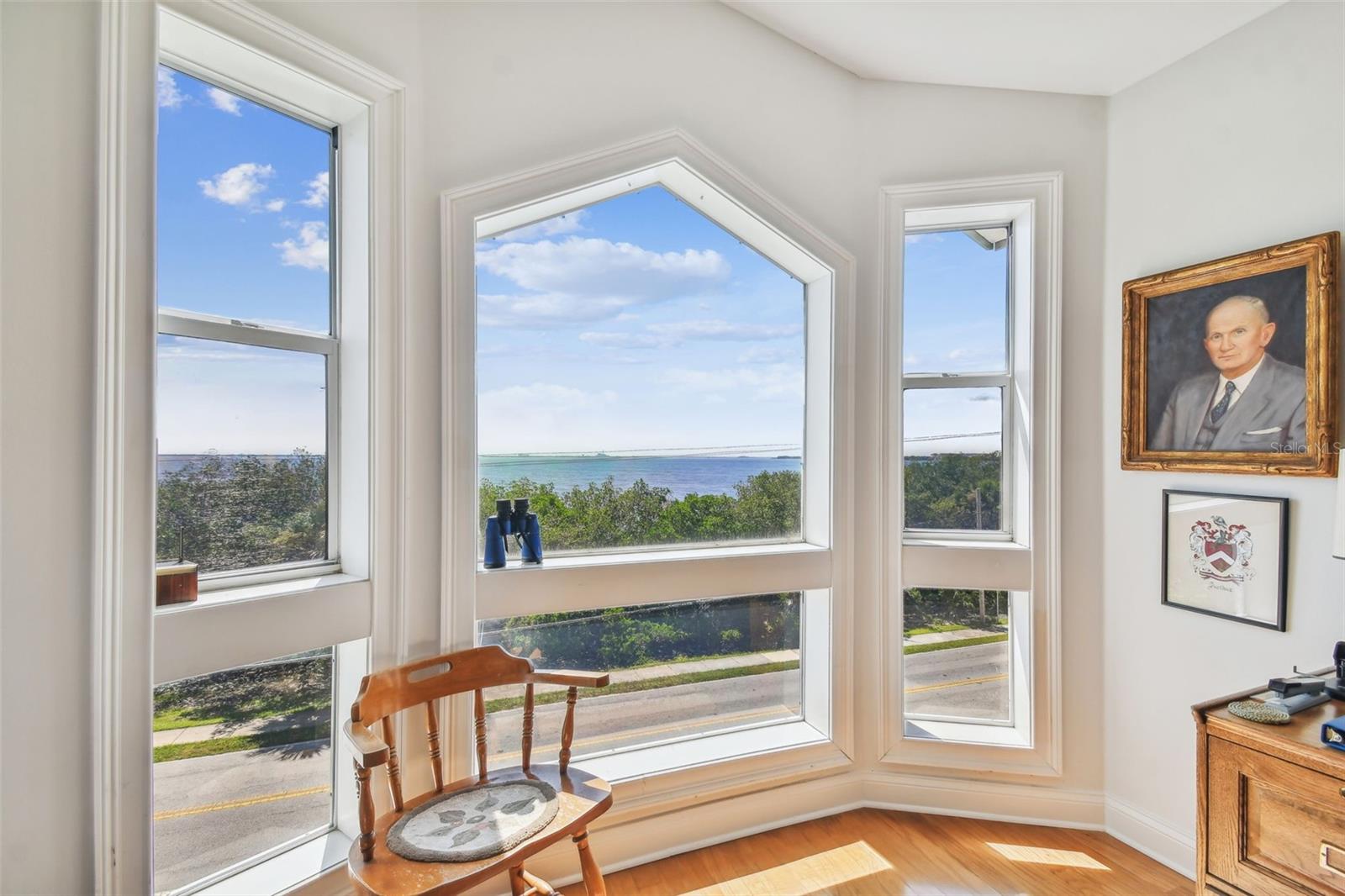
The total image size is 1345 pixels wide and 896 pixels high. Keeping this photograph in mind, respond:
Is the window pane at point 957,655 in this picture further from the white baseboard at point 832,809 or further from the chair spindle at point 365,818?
the chair spindle at point 365,818

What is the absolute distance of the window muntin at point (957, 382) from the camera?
2.65 m

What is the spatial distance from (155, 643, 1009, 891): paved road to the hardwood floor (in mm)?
396

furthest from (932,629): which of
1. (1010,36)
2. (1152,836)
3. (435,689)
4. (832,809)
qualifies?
(1010,36)

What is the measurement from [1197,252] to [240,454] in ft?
10.1

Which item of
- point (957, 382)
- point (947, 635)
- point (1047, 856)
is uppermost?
point (957, 382)

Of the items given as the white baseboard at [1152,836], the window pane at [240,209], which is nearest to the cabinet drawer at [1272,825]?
the white baseboard at [1152,836]

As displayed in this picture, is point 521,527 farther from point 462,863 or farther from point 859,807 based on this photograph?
point 859,807

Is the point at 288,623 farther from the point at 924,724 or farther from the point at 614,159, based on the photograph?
the point at 924,724

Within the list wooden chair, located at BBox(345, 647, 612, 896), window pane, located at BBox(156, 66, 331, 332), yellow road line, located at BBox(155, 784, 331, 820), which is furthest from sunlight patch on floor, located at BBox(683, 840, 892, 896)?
window pane, located at BBox(156, 66, 331, 332)

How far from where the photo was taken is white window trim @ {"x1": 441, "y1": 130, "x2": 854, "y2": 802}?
1943mm

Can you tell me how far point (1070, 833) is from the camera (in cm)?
242

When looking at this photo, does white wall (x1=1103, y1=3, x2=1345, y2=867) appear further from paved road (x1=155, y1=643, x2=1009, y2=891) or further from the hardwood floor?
paved road (x1=155, y1=643, x2=1009, y2=891)

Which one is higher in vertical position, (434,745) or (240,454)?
(240,454)

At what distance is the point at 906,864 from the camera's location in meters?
2.22
